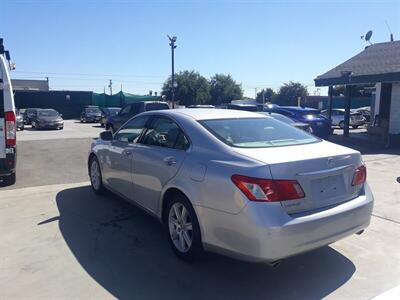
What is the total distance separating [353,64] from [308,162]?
17.4 meters

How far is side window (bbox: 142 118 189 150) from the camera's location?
4368 mm

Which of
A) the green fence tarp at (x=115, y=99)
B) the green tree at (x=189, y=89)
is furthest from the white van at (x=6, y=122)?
the green tree at (x=189, y=89)

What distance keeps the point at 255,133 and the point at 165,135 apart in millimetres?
1084

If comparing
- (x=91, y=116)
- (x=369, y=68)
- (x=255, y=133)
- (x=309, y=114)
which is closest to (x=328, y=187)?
(x=255, y=133)

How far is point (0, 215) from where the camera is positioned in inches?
227

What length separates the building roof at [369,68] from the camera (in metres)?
15.8

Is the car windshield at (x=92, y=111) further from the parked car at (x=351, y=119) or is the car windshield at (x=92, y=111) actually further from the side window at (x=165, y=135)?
the side window at (x=165, y=135)

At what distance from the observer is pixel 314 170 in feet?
11.7

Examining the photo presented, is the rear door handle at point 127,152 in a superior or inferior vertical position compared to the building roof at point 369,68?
inferior

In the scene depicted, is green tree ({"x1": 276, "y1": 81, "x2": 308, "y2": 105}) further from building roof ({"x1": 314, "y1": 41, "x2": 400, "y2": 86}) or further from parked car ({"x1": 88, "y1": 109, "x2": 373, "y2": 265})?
parked car ({"x1": 88, "y1": 109, "x2": 373, "y2": 265})

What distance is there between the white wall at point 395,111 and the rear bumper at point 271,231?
1423 centimetres

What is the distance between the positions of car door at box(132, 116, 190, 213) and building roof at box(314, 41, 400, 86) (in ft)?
43.4

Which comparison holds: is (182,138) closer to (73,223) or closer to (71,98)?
(73,223)

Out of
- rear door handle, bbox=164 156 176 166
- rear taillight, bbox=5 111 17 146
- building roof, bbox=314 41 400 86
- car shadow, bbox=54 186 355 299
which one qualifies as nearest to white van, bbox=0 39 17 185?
rear taillight, bbox=5 111 17 146
